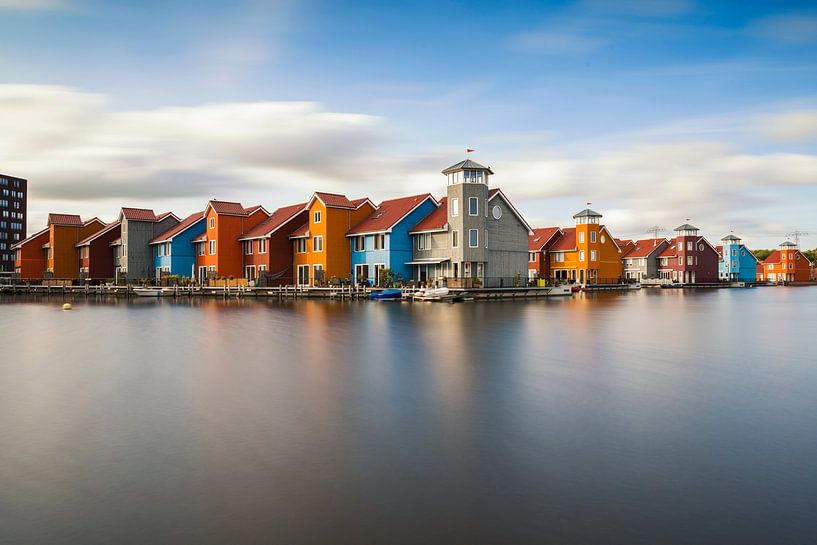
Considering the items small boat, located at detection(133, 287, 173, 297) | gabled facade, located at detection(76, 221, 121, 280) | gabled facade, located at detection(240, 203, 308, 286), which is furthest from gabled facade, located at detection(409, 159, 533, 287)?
gabled facade, located at detection(76, 221, 121, 280)

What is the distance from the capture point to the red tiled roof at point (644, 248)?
10219 cm

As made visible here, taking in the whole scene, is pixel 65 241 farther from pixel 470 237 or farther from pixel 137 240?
pixel 470 237

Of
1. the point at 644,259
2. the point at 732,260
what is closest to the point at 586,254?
the point at 644,259

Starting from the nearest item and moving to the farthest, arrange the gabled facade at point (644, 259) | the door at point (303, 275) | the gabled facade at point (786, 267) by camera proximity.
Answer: the door at point (303, 275) < the gabled facade at point (644, 259) < the gabled facade at point (786, 267)

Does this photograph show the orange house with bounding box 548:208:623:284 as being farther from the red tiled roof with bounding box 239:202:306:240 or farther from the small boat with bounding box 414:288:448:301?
the red tiled roof with bounding box 239:202:306:240

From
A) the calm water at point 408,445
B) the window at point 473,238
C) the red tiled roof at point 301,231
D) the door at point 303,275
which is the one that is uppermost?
the red tiled roof at point 301,231

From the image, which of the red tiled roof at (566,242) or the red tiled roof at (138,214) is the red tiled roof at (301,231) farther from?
the red tiled roof at (566,242)

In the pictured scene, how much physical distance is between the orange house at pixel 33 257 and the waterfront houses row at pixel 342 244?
0.15 metres

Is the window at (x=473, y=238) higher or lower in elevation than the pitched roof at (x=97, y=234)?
lower

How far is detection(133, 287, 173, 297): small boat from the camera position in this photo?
62.7 meters

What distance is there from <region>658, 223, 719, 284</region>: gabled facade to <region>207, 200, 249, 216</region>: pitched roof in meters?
73.0

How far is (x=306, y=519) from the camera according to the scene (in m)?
6.82

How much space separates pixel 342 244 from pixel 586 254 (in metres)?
38.0

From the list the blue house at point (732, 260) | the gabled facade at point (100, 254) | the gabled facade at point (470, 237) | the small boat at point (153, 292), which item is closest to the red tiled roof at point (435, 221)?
the gabled facade at point (470, 237)
